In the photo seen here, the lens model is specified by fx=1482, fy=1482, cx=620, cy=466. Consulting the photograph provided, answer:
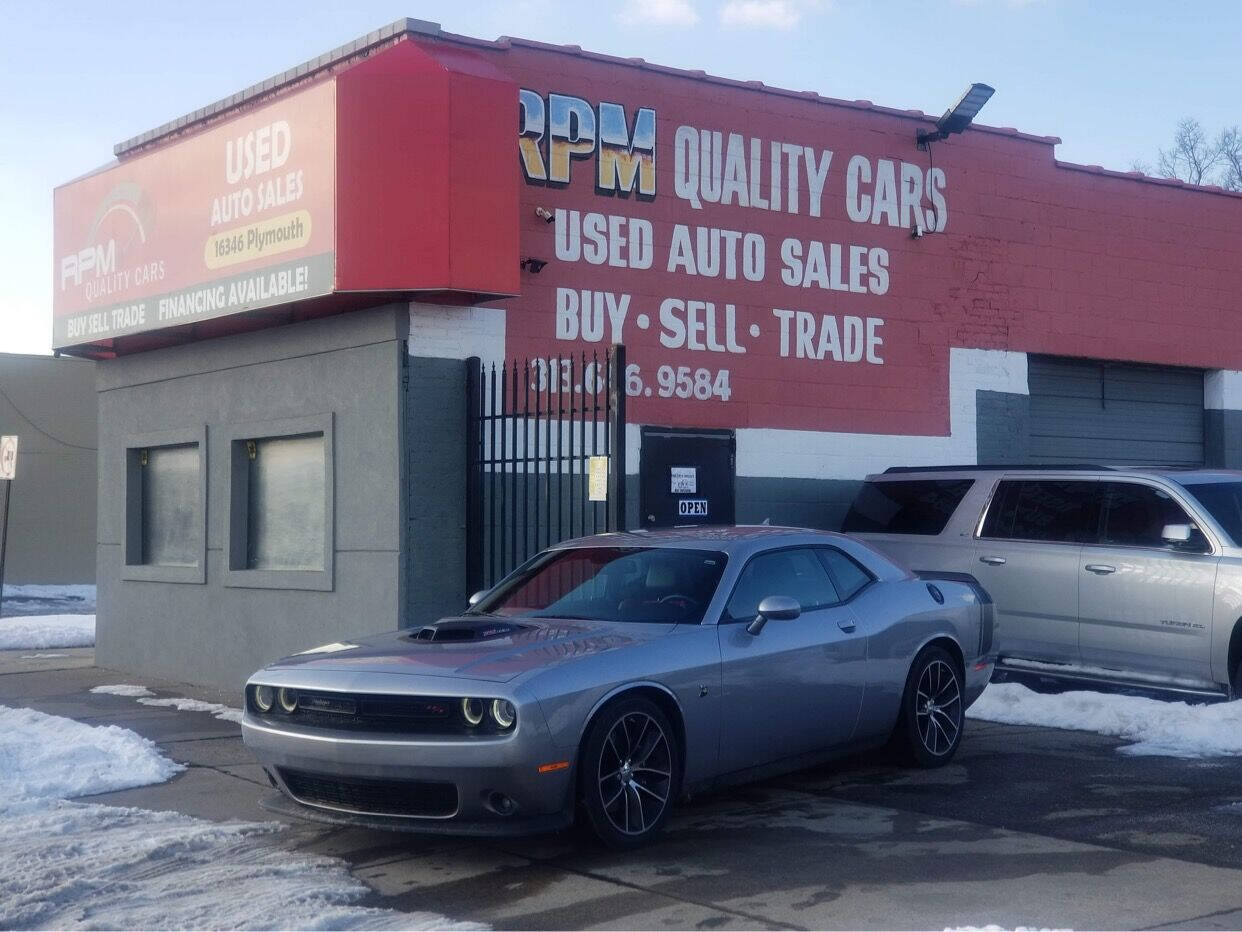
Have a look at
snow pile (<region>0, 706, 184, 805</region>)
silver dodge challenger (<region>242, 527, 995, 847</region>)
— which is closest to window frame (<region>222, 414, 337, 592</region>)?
snow pile (<region>0, 706, 184, 805</region>)

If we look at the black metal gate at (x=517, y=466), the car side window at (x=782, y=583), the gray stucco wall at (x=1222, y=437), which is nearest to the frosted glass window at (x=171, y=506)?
the black metal gate at (x=517, y=466)

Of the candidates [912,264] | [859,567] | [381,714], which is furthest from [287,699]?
[912,264]

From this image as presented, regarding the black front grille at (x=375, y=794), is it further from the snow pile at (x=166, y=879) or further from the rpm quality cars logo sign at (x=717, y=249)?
the rpm quality cars logo sign at (x=717, y=249)

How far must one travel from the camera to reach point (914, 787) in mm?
7875

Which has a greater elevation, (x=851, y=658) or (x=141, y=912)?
(x=851, y=658)

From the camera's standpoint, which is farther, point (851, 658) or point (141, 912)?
point (851, 658)

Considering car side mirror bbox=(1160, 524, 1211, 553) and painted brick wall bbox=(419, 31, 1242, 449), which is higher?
painted brick wall bbox=(419, 31, 1242, 449)

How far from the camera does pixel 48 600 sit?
27.6 m

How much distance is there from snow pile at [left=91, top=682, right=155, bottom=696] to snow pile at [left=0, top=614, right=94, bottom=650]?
4576 mm

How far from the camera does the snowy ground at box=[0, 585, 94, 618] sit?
80.7 feet

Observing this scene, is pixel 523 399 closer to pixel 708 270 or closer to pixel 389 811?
pixel 708 270

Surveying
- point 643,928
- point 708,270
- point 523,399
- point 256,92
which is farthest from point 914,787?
point 256,92

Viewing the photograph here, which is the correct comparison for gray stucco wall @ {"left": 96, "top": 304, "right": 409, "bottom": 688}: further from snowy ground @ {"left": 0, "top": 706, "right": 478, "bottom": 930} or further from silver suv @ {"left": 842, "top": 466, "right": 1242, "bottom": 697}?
silver suv @ {"left": 842, "top": 466, "right": 1242, "bottom": 697}

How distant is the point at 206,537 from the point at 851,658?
25.1 feet
